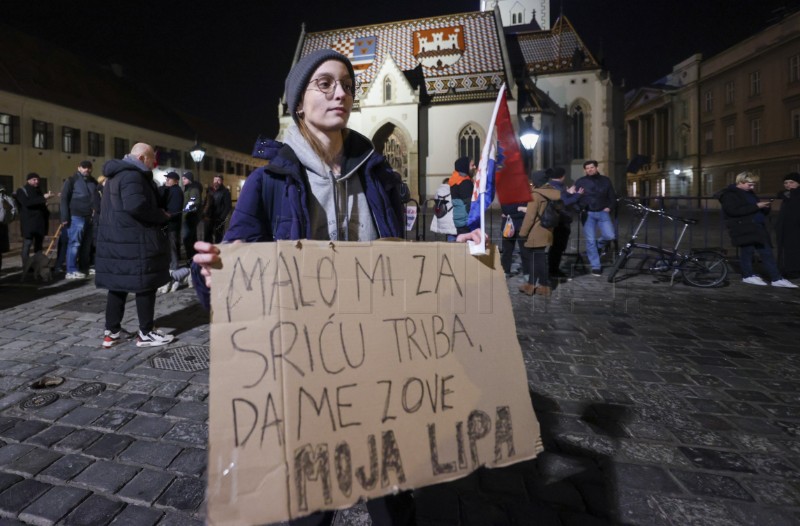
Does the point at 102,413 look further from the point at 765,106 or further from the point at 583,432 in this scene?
the point at 765,106

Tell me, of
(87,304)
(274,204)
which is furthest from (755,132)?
(274,204)

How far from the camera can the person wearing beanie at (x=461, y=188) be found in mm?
8109

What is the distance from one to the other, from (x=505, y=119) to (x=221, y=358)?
1.20m

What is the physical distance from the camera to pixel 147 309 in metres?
4.63

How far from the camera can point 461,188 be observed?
27.0 ft

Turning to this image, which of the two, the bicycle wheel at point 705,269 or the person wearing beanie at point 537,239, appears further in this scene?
the bicycle wheel at point 705,269

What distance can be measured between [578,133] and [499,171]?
4337 cm

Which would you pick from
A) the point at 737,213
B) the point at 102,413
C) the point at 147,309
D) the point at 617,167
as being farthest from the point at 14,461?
the point at 617,167

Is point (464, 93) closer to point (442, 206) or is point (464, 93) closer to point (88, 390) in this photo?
point (442, 206)

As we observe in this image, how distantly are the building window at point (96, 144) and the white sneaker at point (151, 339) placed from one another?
32.9 metres

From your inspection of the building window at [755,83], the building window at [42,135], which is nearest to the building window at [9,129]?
the building window at [42,135]

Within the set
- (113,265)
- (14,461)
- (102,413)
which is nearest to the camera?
(14,461)

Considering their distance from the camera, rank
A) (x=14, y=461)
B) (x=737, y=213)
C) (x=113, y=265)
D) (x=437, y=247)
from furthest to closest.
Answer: (x=737, y=213)
(x=113, y=265)
(x=14, y=461)
(x=437, y=247)

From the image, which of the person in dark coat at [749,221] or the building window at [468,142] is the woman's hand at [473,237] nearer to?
the person in dark coat at [749,221]
